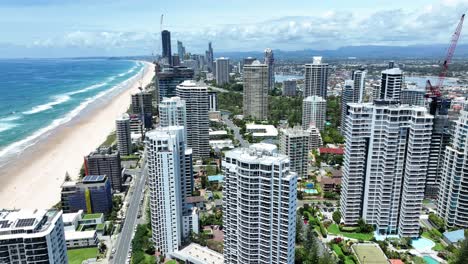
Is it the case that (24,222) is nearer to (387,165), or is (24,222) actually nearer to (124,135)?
(387,165)

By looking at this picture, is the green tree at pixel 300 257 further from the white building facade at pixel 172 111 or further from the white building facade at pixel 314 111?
the white building facade at pixel 314 111

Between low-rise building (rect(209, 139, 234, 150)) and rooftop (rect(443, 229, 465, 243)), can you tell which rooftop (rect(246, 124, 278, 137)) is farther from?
rooftop (rect(443, 229, 465, 243))

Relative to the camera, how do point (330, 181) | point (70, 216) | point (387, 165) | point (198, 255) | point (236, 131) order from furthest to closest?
point (236, 131) < point (330, 181) < point (70, 216) < point (387, 165) < point (198, 255)

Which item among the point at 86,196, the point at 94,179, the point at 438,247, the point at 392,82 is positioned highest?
the point at 392,82

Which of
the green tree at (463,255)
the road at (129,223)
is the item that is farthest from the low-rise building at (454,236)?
the road at (129,223)

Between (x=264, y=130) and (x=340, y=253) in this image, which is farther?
(x=264, y=130)

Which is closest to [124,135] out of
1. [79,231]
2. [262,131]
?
[79,231]

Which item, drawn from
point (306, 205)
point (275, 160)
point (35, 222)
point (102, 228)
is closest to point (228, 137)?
point (306, 205)
